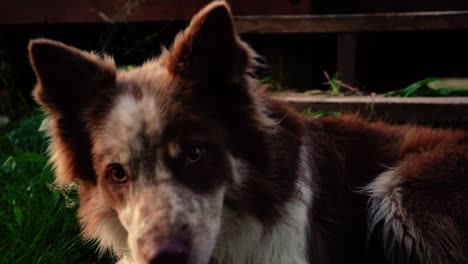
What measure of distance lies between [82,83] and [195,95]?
557 millimetres

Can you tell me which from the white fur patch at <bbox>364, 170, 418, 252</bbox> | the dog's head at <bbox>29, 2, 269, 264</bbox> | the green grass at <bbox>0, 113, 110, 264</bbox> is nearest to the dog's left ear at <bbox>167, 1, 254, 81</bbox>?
the dog's head at <bbox>29, 2, 269, 264</bbox>

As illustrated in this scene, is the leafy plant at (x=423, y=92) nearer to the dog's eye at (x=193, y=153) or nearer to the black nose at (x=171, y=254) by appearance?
the dog's eye at (x=193, y=153)

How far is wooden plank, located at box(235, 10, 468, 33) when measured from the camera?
17.2 feet

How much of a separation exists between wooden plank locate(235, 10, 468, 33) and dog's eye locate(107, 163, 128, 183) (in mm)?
2970

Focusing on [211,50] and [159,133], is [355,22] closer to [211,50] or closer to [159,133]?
[211,50]

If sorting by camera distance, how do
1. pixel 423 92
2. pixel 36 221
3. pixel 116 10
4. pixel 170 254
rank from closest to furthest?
pixel 170 254, pixel 36 221, pixel 423 92, pixel 116 10

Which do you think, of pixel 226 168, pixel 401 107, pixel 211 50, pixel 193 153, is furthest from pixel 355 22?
pixel 193 153

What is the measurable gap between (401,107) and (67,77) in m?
2.62

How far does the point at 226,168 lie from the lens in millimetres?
2982

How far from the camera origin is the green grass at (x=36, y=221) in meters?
3.79

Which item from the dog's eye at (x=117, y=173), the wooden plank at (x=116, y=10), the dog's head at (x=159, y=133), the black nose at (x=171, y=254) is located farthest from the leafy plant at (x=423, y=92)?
the black nose at (x=171, y=254)

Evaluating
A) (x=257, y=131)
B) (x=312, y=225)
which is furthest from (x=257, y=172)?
(x=312, y=225)

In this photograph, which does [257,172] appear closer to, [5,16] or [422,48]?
[422,48]

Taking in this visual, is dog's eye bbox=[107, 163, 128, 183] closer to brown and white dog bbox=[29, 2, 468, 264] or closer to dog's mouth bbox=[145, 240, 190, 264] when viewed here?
brown and white dog bbox=[29, 2, 468, 264]
